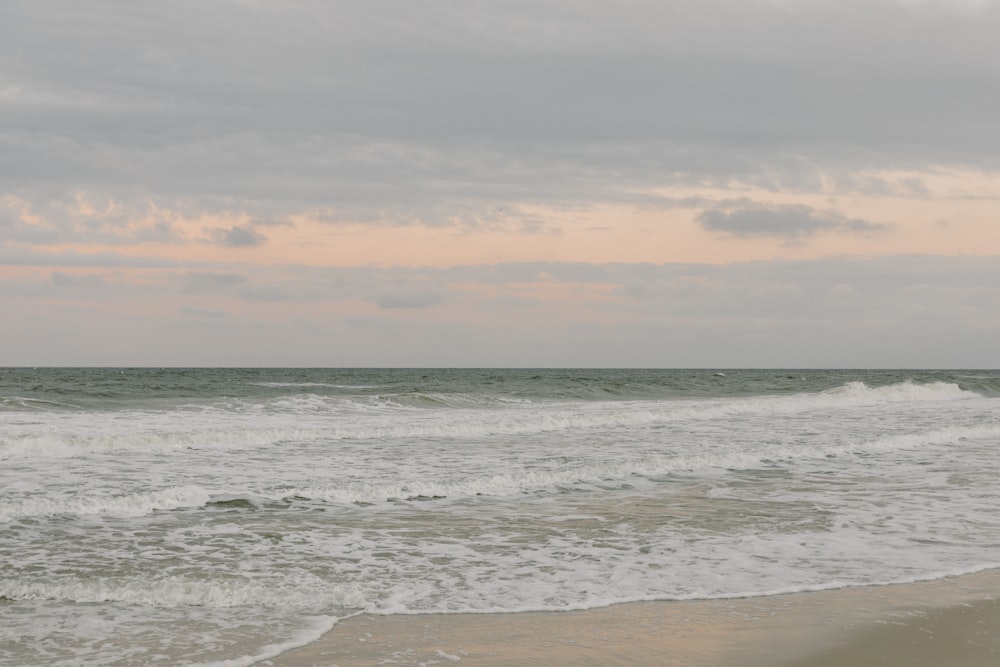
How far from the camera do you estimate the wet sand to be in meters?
5.93

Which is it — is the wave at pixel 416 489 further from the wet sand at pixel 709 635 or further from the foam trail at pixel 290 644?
the wet sand at pixel 709 635

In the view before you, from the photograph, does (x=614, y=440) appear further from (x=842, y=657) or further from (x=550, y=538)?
(x=842, y=657)

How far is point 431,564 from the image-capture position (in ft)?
28.4

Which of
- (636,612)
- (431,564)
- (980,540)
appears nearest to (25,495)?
(431,564)

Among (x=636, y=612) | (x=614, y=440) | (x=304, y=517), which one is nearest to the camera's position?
(x=636, y=612)

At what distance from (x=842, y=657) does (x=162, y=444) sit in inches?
596

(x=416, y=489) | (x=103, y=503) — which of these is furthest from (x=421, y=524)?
(x=103, y=503)

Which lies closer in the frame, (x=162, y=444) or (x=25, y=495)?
(x=25, y=495)

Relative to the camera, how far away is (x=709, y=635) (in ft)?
21.3

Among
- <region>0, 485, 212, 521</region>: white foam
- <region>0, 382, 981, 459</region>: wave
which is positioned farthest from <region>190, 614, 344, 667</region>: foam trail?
<region>0, 382, 981, 459</region>: wave

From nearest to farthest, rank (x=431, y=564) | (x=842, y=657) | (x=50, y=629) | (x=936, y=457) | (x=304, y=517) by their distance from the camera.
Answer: (x=842, y=657), (x=50, y=629), (x=431, y=564), (x=304, y=517), (x=936, y=457)

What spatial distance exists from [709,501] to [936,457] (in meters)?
8.00

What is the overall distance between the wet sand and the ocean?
A: 0.32m

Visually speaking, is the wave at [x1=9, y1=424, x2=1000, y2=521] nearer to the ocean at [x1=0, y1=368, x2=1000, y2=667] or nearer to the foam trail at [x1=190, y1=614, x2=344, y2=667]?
the ocean at [x1=0, y1=368, x2=1000, y2=667]
